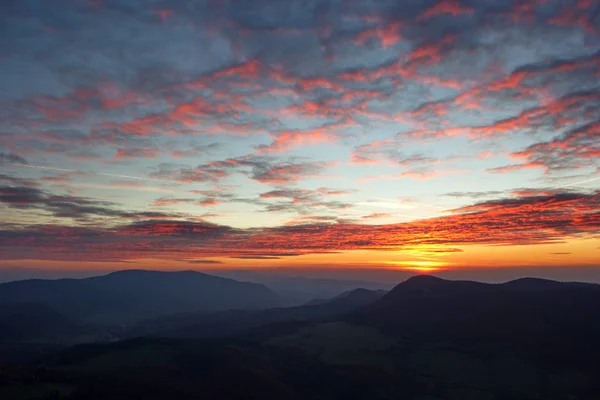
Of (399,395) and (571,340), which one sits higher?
(571,340)

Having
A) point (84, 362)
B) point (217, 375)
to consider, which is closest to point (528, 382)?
point (217, 375)

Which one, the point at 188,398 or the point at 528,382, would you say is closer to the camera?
the point at 188,398

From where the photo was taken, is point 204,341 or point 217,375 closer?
point 217,375

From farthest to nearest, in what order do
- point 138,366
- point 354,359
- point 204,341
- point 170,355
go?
point 204,341, point 354,359, point 170,355, point 138,366

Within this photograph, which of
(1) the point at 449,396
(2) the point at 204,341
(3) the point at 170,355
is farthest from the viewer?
(2) the point at 204,341

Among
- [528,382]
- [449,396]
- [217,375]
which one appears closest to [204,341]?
[217,375]

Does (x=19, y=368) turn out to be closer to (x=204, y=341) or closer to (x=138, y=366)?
(x=138, y=366)

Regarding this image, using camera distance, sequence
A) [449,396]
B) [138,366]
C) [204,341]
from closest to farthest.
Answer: [449,396]
[138,366]
[204,341]

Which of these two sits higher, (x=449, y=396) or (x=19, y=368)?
(x=19, y=368)

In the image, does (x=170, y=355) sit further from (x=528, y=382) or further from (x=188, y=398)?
(x=528, y=382)
